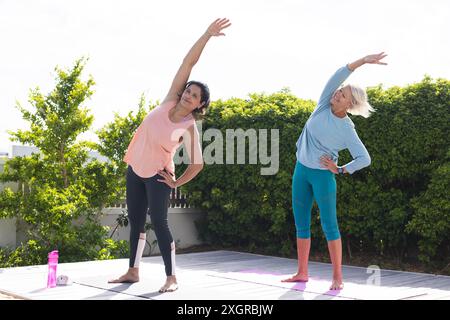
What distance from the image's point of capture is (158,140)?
435 centimetres

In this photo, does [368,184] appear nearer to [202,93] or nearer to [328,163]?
[328,163]

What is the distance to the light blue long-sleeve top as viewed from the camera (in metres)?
4.49

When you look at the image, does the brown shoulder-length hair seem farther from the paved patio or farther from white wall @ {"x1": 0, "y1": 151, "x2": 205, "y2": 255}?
white wall @ {"x1": 0, "y1": 151, "x2": 205, "y2": 255}

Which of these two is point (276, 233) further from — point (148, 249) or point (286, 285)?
point (286, 285)

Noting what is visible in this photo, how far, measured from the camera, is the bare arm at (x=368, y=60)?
4.45 meters

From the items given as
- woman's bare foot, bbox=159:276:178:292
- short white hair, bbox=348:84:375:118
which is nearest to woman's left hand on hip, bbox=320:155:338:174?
short white hair, bbox=348:84:375:118

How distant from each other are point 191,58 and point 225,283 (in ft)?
6.57

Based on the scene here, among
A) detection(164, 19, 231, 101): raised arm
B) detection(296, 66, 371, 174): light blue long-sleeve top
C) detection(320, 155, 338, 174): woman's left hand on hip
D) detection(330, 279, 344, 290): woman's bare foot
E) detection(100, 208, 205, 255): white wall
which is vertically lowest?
detection(330, 279, 344, 290): woman's bare foot

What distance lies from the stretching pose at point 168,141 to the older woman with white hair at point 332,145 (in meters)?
0.90

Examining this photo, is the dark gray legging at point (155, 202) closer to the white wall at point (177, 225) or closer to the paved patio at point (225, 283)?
the paved patio at point (225, 283)

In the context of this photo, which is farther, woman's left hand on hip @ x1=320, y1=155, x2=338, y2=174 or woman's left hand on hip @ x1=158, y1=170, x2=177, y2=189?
woman's left hand on hip @ x1=320, y1=155, x2=338, y2=174

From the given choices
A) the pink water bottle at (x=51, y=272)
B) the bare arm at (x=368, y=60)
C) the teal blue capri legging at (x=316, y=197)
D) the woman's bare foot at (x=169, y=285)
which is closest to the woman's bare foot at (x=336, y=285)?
the teal blue capri legging at (x=316, y=197)

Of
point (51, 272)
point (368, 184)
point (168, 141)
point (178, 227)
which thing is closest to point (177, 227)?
point (178, 227)
